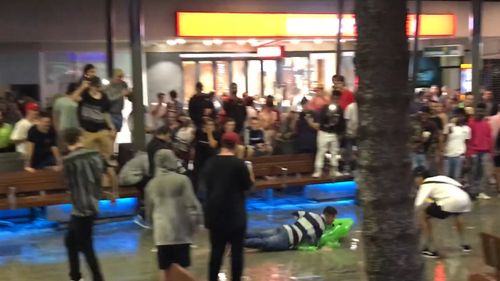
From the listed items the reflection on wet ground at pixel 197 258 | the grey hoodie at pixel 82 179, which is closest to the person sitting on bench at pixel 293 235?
the reflection on wet ground at pixel 197 258

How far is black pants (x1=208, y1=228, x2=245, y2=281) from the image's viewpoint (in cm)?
663

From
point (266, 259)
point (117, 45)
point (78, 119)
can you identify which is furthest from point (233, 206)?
point (117, 45)

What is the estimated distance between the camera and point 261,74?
76.9 ft

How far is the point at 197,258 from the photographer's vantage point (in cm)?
890

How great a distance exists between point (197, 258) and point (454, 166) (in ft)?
21.9

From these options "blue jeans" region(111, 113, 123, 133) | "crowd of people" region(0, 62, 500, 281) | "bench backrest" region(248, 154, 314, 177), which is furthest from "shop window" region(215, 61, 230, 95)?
"blue jeans" region(111, 113, 123, 133)

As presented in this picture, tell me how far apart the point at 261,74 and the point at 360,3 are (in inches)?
780

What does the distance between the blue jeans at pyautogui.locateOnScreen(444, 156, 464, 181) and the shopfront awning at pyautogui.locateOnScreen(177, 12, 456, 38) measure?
16.4 ft

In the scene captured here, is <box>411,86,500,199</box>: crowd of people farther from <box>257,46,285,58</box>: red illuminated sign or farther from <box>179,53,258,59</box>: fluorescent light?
<box>179,53,258,59</box>: fluorescent light

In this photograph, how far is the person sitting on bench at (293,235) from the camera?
926 cm

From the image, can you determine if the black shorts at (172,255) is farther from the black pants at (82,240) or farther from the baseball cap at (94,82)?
the baseball cap at (94,82)

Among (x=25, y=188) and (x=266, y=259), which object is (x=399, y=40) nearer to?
(x=266, y=259)

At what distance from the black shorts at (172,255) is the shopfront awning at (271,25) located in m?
11.9

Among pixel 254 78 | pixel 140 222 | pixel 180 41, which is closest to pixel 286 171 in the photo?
pixel 140 222
